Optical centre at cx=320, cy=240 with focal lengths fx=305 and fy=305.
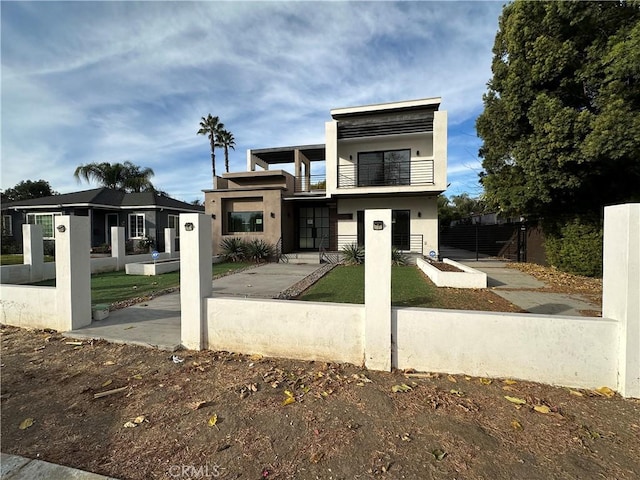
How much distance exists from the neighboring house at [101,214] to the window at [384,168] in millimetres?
14694

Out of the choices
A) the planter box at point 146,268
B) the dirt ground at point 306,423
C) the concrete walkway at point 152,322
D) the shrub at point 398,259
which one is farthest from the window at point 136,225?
the dirt ground at point 306,423

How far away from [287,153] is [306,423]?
1980cm

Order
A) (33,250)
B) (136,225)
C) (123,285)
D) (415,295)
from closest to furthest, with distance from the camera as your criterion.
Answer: (415,295) → (123,285) → (33,250) → (136,225)

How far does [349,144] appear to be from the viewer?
17719mm

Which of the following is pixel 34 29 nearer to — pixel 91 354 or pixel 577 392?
pixel 91 354

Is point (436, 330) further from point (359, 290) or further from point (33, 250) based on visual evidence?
point (33, 250)

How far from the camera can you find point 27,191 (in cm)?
4031

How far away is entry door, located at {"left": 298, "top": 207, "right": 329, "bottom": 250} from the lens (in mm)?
19281

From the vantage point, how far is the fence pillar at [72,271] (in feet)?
16.9

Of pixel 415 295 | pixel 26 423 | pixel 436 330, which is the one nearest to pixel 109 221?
pixel 415 295

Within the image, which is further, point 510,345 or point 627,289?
point 510,345

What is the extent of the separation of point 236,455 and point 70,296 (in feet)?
15.2

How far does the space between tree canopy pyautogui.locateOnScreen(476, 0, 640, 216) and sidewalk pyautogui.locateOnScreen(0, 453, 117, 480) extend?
1198 cm

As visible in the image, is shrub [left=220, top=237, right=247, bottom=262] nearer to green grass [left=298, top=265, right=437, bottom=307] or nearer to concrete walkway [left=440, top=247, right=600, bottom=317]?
green grass [left=298, top=265, right=437, bottom=307]
